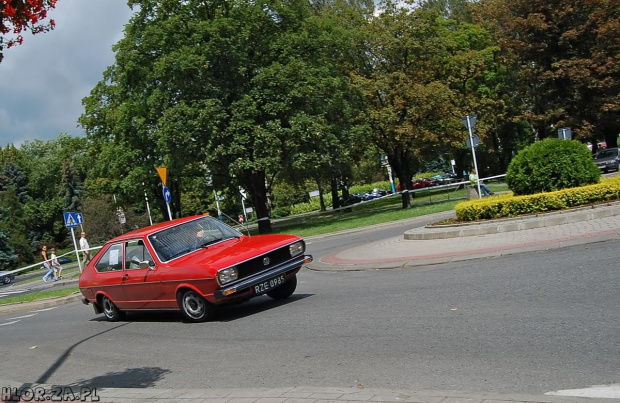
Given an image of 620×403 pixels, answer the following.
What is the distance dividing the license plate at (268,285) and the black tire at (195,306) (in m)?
0.83

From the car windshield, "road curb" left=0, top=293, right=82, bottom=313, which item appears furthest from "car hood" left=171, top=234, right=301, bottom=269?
"road curb" left=0, top=293, right=82, bottom=313

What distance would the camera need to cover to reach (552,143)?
16.2 m

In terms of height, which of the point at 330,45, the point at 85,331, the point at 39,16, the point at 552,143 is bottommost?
the point at 85,331

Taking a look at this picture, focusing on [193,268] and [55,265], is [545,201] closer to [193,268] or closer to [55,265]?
[193,268]

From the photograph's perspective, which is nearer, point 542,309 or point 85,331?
point 542,309

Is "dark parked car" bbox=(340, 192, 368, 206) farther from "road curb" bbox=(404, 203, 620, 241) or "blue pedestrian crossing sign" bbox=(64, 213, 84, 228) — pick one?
"road curb" bbox=(404, 203, 620, 241)

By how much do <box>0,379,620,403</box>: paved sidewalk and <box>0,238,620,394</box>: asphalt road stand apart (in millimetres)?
313

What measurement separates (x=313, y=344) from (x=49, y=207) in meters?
81.3

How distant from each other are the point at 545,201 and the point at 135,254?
382 inches

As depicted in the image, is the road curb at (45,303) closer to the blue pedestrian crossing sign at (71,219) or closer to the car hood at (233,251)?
the blue pedestrian crossing sign at (71,219)

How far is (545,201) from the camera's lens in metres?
15.3

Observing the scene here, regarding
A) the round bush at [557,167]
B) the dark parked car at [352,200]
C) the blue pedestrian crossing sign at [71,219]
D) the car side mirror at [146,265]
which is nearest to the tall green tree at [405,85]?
the dark parked car at [352,200]

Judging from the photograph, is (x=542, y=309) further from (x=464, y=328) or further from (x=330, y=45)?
(x=330, y=45)

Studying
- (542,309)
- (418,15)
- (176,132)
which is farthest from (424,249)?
(418,15)
